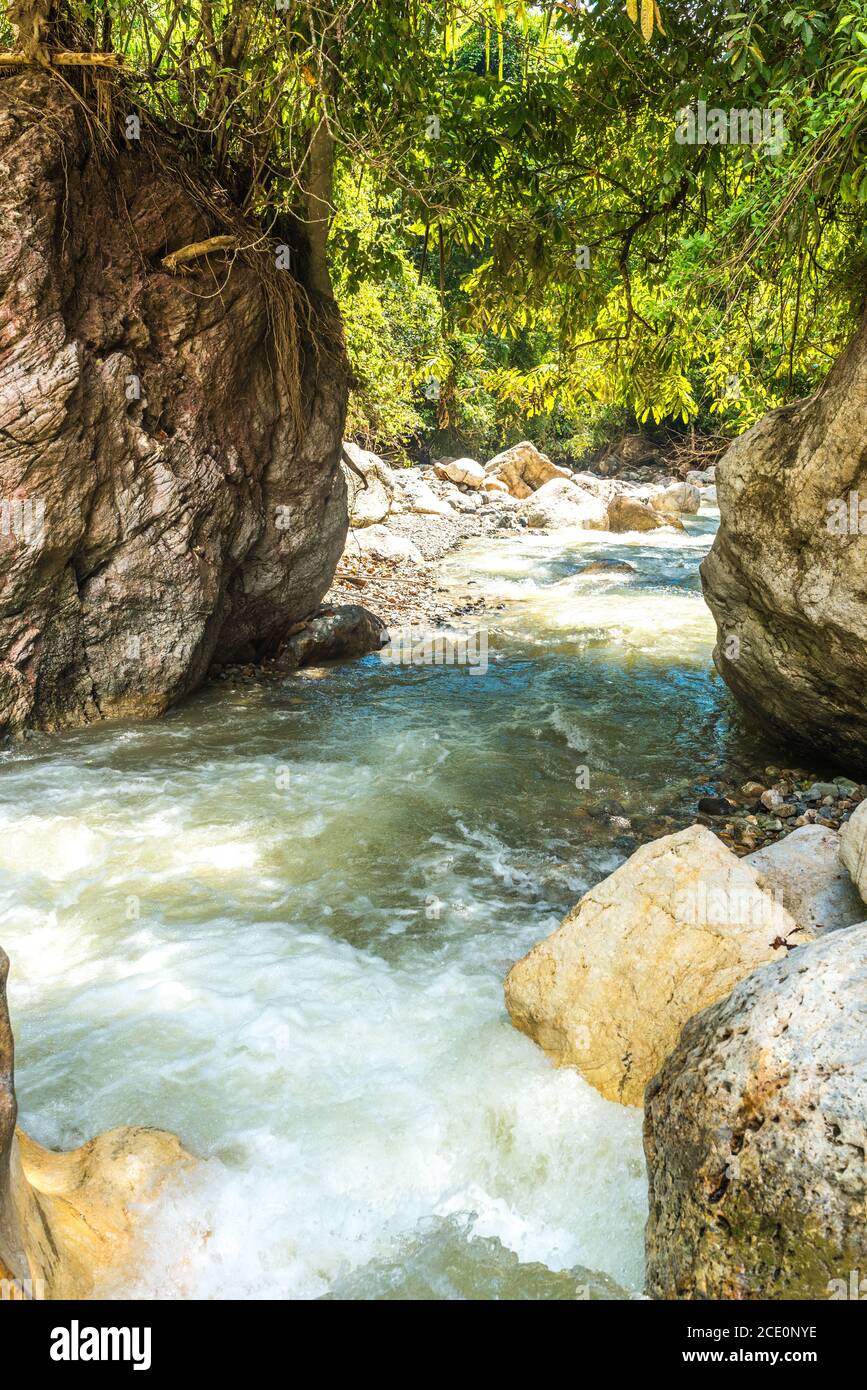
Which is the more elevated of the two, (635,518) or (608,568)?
(635,518)

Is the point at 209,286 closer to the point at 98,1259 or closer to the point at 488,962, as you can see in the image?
the point at 488,962

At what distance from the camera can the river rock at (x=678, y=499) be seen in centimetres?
2434

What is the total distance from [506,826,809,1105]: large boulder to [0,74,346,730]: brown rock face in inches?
191

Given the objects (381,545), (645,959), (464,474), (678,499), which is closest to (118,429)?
A: (645,959)

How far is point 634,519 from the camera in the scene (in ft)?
70.5

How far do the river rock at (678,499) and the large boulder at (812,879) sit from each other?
2050 centimetres

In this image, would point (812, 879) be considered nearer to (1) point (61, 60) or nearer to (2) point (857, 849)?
(2) point (857, 849)

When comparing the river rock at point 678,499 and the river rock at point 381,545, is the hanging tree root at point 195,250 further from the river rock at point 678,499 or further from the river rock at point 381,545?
the river rock at point 678,499

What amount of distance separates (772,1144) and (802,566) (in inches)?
169

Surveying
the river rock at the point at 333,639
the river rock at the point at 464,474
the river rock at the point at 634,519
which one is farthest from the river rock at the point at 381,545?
the river rock at the point at 464,474

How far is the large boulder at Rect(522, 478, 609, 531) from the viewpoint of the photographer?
21.4 metres

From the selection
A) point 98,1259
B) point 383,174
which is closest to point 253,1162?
point 98,1259

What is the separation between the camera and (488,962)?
446 centimetres

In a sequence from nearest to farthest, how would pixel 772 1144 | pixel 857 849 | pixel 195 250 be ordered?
pixel 772 1144 < pixel 857 849 < pixel 195 250
